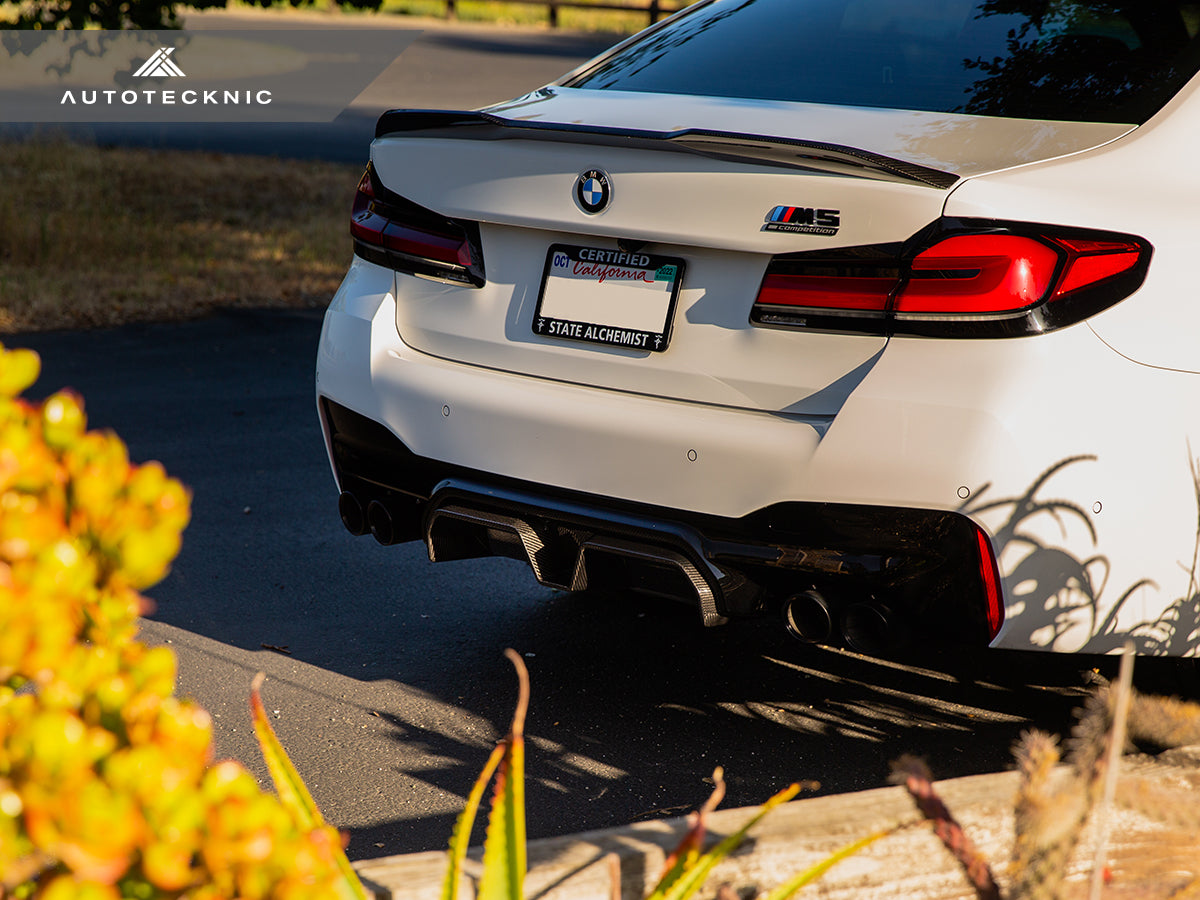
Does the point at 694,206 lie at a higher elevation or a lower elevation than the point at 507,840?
higher

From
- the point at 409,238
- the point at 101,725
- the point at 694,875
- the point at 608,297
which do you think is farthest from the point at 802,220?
the point at 101,725

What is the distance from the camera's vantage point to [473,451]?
9.64ft

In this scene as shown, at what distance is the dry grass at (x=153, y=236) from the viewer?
26.9 ft

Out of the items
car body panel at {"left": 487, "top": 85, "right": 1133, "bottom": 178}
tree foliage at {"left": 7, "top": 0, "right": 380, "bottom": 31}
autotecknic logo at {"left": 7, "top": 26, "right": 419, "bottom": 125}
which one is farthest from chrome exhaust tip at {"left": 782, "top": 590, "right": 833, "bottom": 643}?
autotecknic logo at {"left": 7, "top": 26, "right": 419, "bottom": 125}

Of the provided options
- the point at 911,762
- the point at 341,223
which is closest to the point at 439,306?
the point at 911,762

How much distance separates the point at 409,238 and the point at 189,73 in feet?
53.6

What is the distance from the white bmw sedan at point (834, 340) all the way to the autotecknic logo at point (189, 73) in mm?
9493

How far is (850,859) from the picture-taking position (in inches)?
66.1

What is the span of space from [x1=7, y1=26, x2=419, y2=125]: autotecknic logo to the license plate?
9.68 meters

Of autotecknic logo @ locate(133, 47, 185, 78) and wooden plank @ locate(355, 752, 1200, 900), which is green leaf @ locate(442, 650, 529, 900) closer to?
wooden plank @ locate(355, 752, 1200, 900)

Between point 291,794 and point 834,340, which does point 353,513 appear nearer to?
point 834,340

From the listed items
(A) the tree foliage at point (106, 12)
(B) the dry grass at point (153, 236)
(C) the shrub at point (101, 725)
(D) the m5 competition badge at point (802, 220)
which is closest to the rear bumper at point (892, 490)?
(D) the m5 competition badge at point (802, 220)

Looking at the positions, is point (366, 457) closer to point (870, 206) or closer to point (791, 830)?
point (870, 206)

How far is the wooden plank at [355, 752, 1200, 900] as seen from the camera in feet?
5.31
